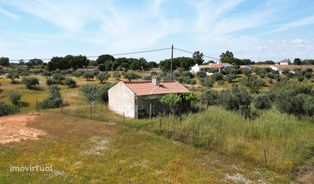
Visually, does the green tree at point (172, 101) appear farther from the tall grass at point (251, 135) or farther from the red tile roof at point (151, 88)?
the tall grass at point (251, 135)

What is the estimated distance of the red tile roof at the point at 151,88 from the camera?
2714 centimetres

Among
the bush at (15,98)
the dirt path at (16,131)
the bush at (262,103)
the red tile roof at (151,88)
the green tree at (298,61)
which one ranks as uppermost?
the green tree at (298,61)

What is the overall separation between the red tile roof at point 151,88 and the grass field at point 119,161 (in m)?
6.18

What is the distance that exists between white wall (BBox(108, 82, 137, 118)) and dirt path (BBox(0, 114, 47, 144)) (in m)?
7.46

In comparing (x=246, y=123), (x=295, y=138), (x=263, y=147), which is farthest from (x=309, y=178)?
(x=246, y=123)

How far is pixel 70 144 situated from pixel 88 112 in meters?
9.79

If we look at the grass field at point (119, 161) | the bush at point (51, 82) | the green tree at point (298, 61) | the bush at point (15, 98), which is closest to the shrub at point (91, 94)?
the bush at point (15, 98)

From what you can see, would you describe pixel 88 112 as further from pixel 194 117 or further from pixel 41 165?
pixel 41 165

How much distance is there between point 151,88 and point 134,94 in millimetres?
2871

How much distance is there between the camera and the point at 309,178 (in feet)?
48.0

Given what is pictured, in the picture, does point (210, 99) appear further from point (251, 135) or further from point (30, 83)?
point (30, 83)

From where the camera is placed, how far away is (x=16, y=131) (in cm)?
2102

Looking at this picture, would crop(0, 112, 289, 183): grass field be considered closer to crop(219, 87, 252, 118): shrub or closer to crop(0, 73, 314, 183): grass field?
crop(0, 73, 314, 183): grass field

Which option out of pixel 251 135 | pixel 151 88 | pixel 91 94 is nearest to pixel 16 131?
pixel 151 88
